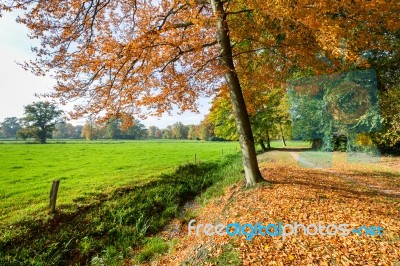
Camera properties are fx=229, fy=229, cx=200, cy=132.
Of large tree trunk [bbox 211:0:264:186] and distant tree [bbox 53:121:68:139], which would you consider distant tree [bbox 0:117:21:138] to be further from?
large tree trunk [bbox 211:0:264:186]

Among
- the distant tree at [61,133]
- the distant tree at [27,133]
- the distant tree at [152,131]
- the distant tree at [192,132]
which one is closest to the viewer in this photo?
the distant tree at [27,133]

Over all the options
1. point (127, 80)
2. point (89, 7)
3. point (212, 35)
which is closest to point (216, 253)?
point (127, 80)

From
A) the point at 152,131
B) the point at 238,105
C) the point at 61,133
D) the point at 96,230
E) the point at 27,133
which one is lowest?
the point at 96,230

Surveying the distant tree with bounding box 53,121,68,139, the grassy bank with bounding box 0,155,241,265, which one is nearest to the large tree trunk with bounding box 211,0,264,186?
the grassy bank with bounding box 0,155,241,265

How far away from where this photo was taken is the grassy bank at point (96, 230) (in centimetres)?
714

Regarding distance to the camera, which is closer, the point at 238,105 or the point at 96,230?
the point at 96,230

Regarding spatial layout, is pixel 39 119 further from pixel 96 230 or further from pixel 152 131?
pixel 152 131

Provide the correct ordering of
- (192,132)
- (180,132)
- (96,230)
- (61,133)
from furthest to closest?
(180,132)
(61,133)
(192,132)
(96,230)

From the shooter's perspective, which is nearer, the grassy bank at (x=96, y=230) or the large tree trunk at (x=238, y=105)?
the grassy bank at (x=96, y=230)

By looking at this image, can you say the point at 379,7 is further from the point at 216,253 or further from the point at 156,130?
the point at 156,130

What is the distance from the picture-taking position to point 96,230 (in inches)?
340

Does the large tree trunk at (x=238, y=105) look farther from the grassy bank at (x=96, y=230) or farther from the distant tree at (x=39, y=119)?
the distant tree at (x=39, y=119)

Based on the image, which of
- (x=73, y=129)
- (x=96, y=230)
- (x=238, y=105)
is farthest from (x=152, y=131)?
(x=238, y=105)

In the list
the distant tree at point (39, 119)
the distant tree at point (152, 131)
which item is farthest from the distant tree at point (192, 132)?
the distant tree at point (39, 119)
